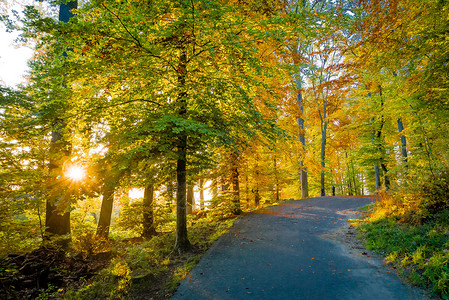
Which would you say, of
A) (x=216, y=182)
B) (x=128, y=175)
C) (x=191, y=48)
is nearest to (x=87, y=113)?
(x=128, y=175)

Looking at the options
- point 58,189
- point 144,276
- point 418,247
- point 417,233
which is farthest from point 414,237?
point 58,189

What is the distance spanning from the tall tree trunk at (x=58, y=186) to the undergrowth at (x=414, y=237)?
26.7 feet

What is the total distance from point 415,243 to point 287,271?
122 inches

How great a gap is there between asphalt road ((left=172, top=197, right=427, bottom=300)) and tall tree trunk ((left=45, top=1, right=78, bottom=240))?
4.08 meters

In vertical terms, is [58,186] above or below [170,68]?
below

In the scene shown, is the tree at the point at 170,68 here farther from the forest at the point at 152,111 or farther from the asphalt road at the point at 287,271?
the asphalt road at the point at 287,271

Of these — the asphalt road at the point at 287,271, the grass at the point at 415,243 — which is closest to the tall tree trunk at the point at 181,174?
the asphalt road at the point at 287,271

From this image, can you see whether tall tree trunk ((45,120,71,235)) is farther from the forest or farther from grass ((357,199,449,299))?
grass ((357,199,449,299))

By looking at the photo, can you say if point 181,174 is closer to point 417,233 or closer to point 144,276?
point 144,276

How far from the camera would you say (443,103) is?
22.5ft

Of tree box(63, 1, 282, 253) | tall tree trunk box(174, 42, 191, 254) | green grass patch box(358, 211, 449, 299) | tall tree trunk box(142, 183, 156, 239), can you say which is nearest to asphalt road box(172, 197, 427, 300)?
green grass patch box(358, 211, 449, 299)

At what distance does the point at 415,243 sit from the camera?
191 inches

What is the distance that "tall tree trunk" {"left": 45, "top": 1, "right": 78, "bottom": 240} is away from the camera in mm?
5598

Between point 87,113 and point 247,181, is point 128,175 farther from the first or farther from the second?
point 247,181
